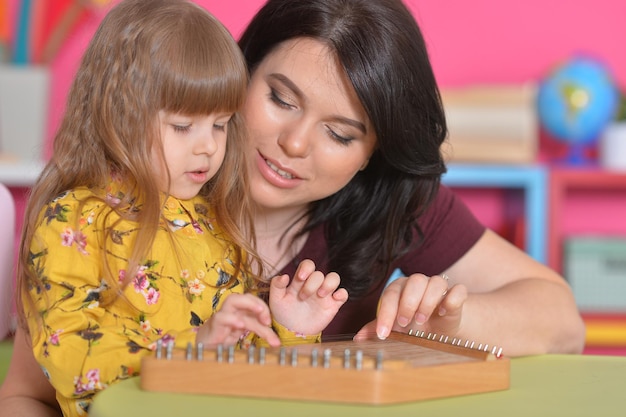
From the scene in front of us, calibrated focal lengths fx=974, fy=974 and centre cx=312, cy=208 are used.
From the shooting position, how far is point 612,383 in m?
1.06

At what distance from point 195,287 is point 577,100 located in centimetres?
180

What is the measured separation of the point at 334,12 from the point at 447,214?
1.41 feet

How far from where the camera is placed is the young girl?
104cm

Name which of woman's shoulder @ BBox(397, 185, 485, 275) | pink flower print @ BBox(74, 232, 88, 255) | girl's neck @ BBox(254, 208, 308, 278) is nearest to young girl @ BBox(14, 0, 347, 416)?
pink flower print @ BBox(74, 232, 88, 255)

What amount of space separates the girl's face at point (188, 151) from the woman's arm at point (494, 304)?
0.28m

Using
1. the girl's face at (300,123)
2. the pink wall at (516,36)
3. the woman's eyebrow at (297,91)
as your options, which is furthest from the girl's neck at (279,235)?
the pink wall at (516,36)

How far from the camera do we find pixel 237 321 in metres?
0.97

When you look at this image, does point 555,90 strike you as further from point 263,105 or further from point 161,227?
point 161,227

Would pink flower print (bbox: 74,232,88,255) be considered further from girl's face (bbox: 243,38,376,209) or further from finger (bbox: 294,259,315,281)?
girl's face (bbox: 243,38,376,209)

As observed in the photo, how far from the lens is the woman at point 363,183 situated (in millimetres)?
1392

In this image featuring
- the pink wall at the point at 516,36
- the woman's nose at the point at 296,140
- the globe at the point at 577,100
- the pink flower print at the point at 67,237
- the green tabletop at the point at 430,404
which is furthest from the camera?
the pink wall at the point at 516,36

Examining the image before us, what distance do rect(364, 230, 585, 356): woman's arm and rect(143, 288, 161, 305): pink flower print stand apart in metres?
0.26

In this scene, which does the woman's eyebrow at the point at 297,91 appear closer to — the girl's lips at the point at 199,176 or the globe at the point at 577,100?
the girl's lips at the point at 199,176

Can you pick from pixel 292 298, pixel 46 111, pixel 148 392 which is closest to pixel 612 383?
pixel 292 298
